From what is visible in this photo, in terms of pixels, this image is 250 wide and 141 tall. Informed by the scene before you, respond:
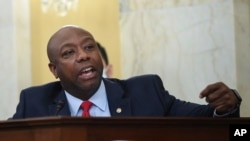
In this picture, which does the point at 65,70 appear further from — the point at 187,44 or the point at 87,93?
the point at 187,44

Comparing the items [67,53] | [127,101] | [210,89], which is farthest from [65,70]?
[210,89]

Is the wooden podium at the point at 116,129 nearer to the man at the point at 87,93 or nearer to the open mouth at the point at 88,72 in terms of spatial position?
the man at the point at 87,93

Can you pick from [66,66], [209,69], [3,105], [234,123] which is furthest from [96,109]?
[3,105]

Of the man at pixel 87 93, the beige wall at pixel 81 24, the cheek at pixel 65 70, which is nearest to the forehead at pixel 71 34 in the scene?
the man at pixel 87 93

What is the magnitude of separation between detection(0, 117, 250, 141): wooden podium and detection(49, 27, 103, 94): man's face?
27.8 inches

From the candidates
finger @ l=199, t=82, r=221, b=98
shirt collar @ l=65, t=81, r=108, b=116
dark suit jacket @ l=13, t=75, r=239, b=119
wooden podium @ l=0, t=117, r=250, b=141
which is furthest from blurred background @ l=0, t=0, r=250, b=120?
wooden podium @ l=0, t=117, r=250, b=141

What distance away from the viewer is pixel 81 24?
23.1 feet

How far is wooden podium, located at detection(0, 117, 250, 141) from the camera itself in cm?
236

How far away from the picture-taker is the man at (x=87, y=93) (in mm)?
3152

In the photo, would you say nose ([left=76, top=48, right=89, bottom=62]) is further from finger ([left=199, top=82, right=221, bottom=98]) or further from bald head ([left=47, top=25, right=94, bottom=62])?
finger ([left=199, top=82, right=221, bottom=98])

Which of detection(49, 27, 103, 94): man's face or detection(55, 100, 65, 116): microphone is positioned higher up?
detection(49, 27, 103, 94): man's face

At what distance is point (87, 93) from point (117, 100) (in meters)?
0.14

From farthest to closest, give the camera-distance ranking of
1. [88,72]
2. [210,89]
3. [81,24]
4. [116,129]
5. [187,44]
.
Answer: [81,24], [187,44], [88,72], [210,89], [116,129]

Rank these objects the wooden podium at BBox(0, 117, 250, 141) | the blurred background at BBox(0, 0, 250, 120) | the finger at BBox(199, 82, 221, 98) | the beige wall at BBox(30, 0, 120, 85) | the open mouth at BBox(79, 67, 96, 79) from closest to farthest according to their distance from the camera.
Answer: the wooden podium at BBox(0, 117, 250, 141) → the finger at BBox(199, 82, 221, 98) → the open mouth at BBox(79, 67, 96, 79) → the blurred background at BBox(0, 0, 250, 120) → the beige wall at BBox(30, 0, 120, 85)
